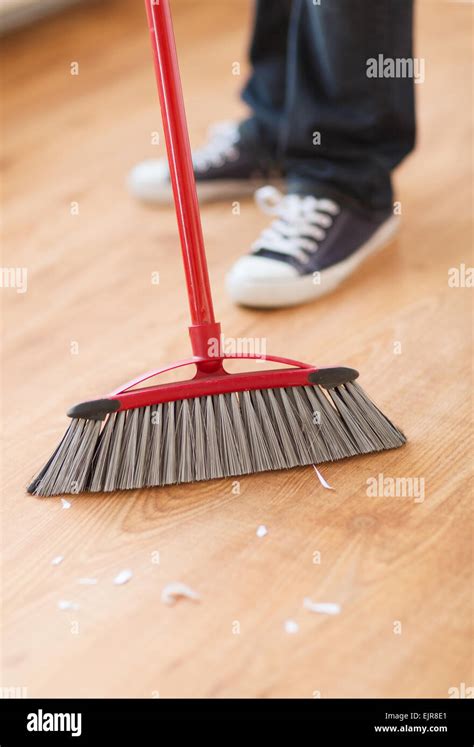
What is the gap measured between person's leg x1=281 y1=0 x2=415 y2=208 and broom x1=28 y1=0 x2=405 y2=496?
0.38 meters

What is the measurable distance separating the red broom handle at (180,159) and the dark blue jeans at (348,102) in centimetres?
37

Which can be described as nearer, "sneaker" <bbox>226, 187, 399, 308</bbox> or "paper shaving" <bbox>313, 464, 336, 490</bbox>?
"paper shaving" <bbox>313, 464, 336, 490</bbox>

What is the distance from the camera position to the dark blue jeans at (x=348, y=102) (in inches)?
46.8

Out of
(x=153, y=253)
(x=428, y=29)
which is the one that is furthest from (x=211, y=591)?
(x=428, y=29)

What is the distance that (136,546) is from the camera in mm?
817

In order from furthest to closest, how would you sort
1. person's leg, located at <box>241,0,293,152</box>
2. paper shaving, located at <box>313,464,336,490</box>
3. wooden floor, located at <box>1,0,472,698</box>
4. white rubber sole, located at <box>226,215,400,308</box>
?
1. person's leg, located at <box>241,0,293,152</box>
2. white rubber sole, located at <box>226,215,400,308</box>
3. paper shaving, located at <box>313,464,336,490</box>
4. wooden floor, located at <box>1,0,472,698</box>

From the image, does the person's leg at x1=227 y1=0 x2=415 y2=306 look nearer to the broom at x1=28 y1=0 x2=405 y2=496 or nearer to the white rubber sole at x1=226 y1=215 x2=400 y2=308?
the white rubber sole at x1=226 y1=215 x2=400 y2=308

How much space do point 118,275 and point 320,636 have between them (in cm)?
74

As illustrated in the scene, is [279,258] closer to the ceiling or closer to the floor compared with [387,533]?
closer to the ceiling

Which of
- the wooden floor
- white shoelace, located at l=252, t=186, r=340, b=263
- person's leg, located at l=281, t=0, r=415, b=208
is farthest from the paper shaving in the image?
person's leg, located at l=281, t=0, r=415, b=208

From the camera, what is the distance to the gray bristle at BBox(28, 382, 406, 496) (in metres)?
0.87
